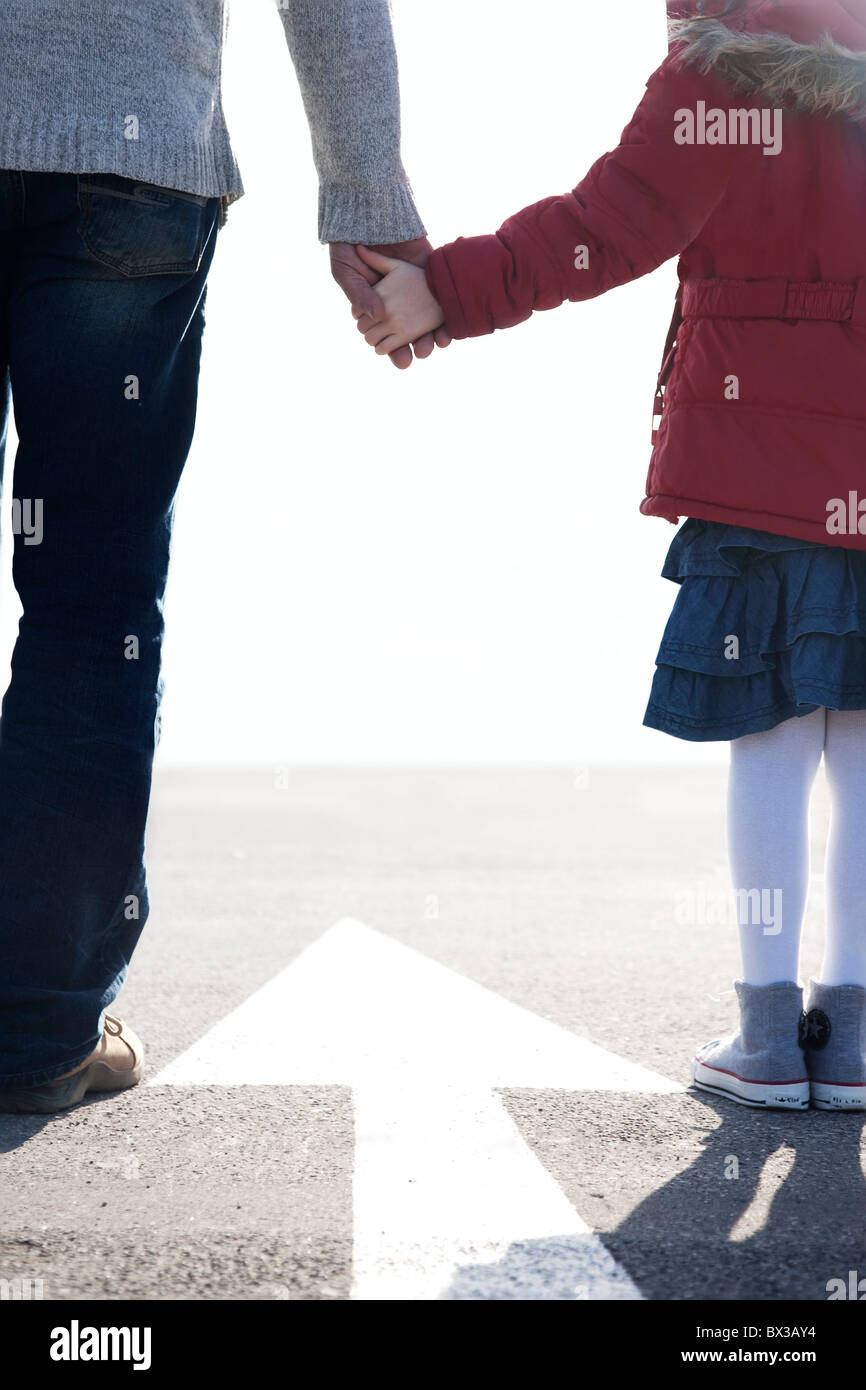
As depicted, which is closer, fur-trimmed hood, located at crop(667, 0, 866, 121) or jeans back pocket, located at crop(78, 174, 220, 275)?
jeans back pocket, located at crop(78, 174, 220, 275)

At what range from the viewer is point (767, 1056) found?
2107 millimetres

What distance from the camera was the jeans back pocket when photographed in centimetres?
193

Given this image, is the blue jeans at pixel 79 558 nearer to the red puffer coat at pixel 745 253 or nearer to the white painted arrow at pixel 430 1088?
the white painted arrow at pixel 430 1088

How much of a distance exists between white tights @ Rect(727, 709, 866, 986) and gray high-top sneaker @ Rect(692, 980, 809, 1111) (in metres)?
0.03

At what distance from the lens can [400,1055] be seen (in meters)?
2.36

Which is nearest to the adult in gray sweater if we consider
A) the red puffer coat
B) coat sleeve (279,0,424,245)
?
coat sleeve (279,0,424,245)

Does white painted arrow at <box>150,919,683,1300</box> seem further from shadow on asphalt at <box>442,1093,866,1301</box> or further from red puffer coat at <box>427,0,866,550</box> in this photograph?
red puffer coat at <box>427,0,866,550</box>

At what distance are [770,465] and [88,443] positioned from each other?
3.53ft

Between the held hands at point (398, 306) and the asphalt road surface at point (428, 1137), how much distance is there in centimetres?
131

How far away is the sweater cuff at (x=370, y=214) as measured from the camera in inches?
89.7

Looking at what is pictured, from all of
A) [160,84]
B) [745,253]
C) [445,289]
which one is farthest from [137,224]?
[745,253]

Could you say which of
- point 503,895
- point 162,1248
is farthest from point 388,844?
point 162,1248

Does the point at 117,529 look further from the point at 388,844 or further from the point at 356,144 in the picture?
the point at 388,844

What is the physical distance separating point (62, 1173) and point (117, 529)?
3.04 ft
